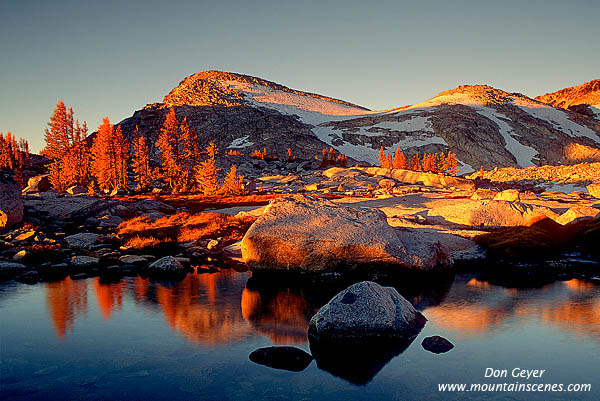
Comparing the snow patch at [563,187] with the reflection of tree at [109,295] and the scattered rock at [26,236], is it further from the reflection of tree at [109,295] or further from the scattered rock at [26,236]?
the scattered rock at [26,236]

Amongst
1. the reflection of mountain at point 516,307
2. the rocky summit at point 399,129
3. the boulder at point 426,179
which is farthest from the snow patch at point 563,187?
the rocky summit at point 399,129

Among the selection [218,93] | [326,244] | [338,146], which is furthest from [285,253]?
[218,93]

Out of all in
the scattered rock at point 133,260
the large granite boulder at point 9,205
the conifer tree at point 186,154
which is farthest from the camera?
the conifer tree at point 186,154

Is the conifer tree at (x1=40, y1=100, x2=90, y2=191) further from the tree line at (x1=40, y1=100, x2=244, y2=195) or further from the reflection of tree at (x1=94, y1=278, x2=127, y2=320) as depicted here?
the reflection of tree at (x1=94, y1=278, x2=127, y2=320)

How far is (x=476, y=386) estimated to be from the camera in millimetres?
7473

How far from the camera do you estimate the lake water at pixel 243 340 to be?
7383mm

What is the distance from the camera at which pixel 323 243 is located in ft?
46.4

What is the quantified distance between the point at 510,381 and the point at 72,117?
2483 inches

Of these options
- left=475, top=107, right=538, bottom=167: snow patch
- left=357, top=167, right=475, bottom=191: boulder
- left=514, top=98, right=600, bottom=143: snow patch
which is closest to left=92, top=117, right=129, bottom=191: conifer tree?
left=357, top=167, right=475, bottom=191: boulder

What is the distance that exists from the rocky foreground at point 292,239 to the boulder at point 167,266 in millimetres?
44

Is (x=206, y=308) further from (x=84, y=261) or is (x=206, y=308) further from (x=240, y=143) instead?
(x=240, y=143)

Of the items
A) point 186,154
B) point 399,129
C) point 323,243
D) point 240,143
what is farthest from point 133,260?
point 399,129

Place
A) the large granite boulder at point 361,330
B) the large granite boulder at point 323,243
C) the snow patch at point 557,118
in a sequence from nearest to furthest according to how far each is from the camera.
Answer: the large granite boulder at point 361,330 < the large granite boulder at point 323,243 < the snow patch at point 557,118

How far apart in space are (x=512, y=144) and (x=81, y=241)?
143886mm
